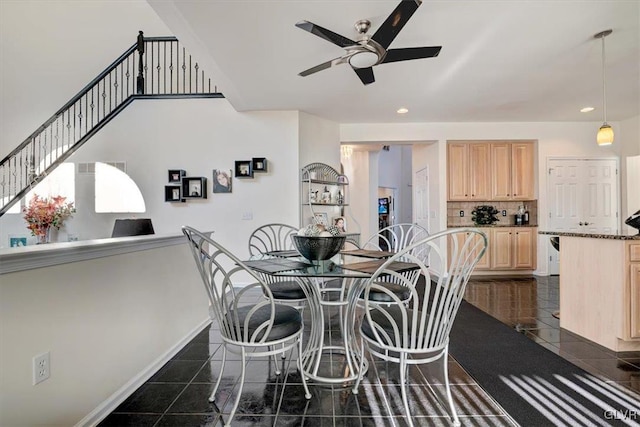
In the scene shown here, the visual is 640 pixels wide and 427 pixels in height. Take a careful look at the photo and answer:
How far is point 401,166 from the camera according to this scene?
11.1m

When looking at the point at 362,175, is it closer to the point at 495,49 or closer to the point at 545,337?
the point at 495,49

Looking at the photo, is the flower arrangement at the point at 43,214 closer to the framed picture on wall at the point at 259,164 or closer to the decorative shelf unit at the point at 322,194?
the framed picture on wall at the point at 259,164

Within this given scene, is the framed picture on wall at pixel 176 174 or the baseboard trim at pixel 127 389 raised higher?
the framed picture on wall at pixel 176 174

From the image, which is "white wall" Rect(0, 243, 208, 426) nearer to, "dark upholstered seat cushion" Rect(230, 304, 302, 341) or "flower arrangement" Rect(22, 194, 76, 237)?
"dark upholstered seat cushion" Rect(230, 304, 302, 341)

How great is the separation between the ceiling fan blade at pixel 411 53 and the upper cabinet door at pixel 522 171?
4178 mm

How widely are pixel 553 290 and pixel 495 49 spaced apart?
11.4ft

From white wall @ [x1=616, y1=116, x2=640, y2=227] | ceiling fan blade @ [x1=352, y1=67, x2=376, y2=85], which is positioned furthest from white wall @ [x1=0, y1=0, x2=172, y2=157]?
white wall @ [x1=616, y1=116, x2=640, y2=227]

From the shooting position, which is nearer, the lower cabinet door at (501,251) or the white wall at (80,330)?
the white wall at (80,330)

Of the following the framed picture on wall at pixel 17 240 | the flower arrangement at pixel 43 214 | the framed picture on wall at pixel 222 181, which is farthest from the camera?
Result: the framed picture on wall at pixel 222 181

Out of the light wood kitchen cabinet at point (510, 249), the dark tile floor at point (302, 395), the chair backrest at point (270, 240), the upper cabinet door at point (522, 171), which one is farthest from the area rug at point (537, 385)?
the upper cabinet door at point (522, 171)

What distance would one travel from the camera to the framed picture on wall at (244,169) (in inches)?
181

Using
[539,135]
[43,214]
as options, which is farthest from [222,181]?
[539,135]

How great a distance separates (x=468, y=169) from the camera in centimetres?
565

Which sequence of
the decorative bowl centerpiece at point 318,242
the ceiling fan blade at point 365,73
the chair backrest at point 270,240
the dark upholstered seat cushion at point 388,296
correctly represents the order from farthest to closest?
the chair backrest at point 270,240 → the ceiling fan blade at point 365,73 → the dark upholstered seat cushion at point 388,296 → the decorative bowl centerpiece at point 318,242
